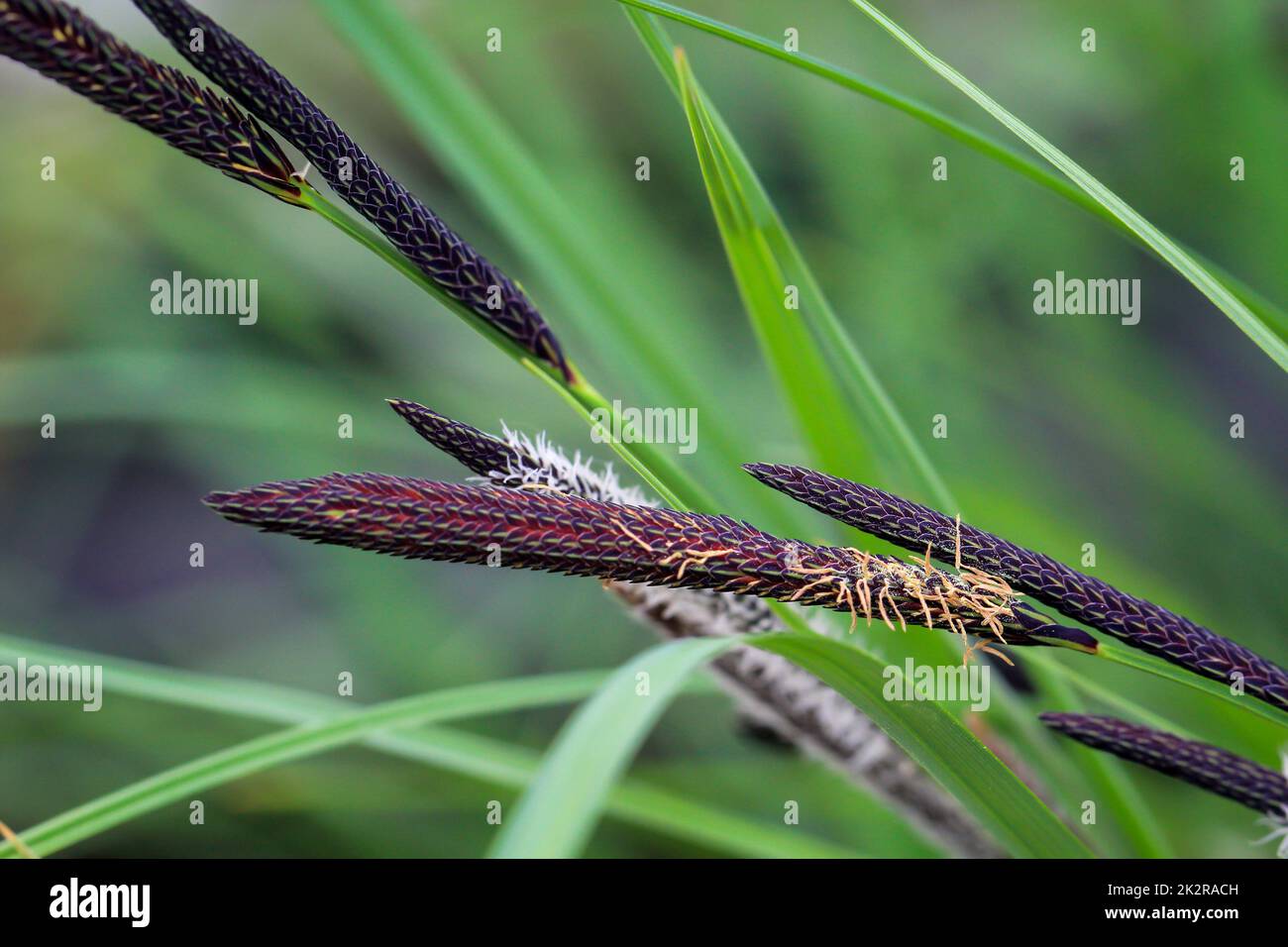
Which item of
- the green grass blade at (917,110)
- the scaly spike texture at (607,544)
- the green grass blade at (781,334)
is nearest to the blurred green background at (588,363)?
the green grass blade at (781,334)

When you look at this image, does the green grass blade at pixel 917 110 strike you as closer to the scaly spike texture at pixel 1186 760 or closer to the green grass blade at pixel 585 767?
the scaly spike texture at pixel 1186 760

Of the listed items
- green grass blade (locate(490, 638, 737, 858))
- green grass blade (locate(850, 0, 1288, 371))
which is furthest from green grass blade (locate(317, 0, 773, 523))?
green grass blade (locate(490, 638, 737, 858))

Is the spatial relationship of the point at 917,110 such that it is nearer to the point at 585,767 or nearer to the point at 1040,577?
the point at 1040,577

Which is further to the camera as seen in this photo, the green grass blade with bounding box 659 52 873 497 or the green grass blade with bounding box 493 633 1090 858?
the green grass blade with bounding box 659 52 873 497

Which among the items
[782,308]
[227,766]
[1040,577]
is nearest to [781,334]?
[782,308]

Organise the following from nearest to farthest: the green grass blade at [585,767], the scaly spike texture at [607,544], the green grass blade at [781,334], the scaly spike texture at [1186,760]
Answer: the green grass blade at [585,767], the scaly spike texture at [607,544], the scaly spike texture at [1186,760], the green grass blade at [781,334]

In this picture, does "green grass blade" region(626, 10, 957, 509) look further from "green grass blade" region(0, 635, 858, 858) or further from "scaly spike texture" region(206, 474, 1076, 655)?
"green grass blade" region(0, 635, 858, 858)

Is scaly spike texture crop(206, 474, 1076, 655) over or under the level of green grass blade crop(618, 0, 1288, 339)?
under

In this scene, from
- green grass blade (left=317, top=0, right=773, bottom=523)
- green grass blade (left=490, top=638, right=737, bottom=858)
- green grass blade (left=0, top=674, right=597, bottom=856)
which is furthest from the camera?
green grass blade (left=317, top=0, right=773, bottom=523)
